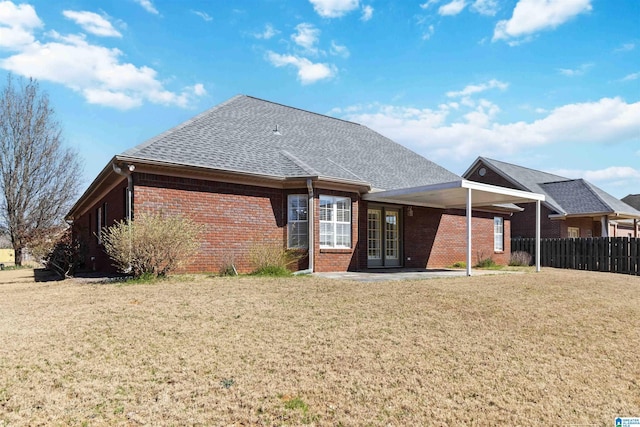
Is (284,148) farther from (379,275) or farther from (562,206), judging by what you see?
(562,206)

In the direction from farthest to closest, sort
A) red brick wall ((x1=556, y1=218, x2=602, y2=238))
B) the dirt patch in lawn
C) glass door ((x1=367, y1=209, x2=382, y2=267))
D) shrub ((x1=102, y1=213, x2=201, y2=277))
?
red brick wall ((x1=556, y1=218, x2=602, y2=238))
glass door ((x1=367, y1=209, x2=382, y2=267))
shrub ((x1=102, y1=213, x2=201, y2=277))
the dirt patch in lawn

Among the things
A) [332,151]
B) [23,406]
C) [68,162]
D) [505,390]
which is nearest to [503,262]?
[332,151]

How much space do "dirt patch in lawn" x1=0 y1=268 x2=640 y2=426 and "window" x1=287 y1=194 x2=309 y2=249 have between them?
16.7 ft

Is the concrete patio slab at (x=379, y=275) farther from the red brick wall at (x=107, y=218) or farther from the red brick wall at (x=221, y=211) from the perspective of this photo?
the red brick wall at (x=107, y=218)

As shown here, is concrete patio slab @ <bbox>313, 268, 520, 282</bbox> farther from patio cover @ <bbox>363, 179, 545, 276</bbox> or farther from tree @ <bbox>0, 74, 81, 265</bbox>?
tree @ <bbox>0, 74, 81, 265</bbox>

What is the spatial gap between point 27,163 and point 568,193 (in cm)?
3456

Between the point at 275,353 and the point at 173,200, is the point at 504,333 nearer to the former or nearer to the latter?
the point at 275,353

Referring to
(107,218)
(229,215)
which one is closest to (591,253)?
(229,215)

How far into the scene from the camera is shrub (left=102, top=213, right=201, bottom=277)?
9781mm

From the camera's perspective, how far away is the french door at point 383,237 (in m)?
15.7

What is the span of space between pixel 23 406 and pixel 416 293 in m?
6.94

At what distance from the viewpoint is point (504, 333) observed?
20.6 ft

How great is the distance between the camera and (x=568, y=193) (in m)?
26.0

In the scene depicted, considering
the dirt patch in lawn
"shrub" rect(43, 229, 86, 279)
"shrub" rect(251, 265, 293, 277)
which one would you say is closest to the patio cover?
"shrub" rect(251, 265, 293, 277)
